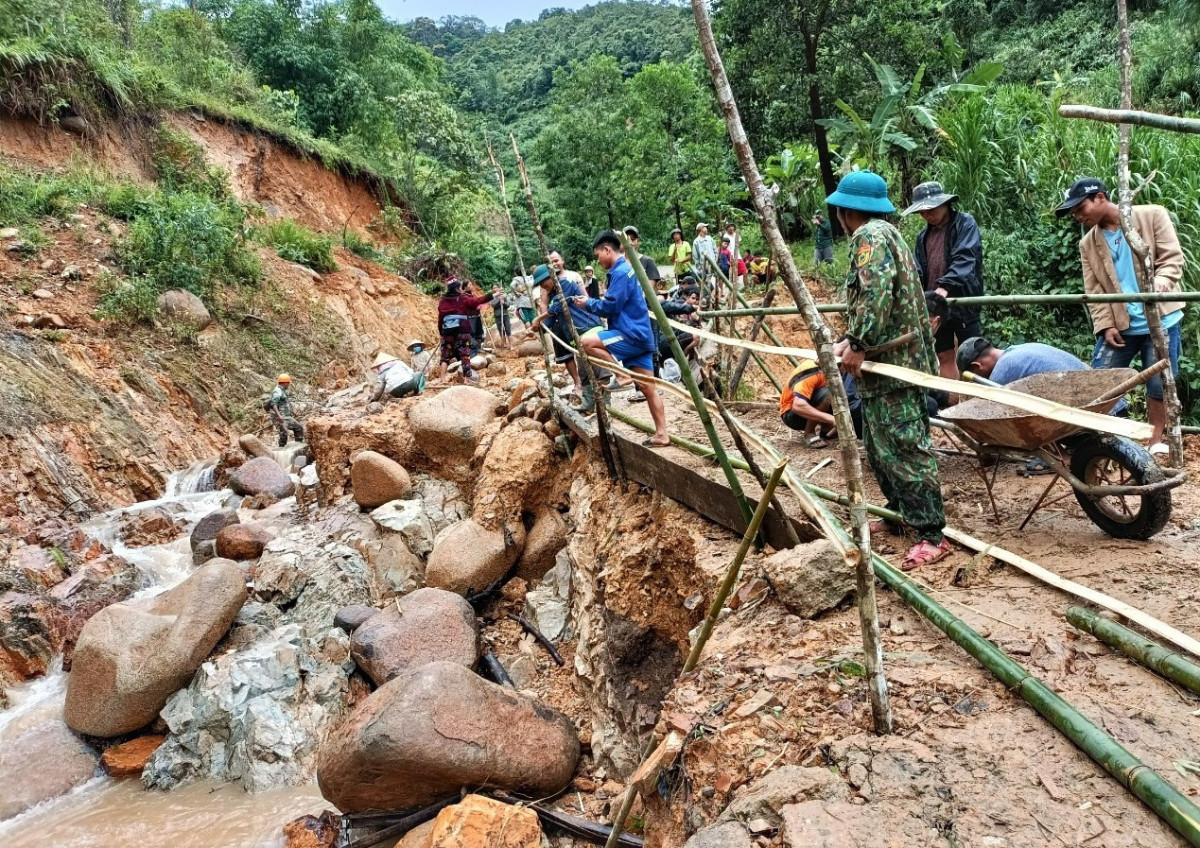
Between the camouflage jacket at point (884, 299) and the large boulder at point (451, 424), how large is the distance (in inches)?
199

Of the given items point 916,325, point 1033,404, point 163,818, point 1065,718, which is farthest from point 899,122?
point 163,818

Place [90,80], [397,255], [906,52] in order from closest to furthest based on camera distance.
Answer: [90,80]
[906,52]
[397,255]

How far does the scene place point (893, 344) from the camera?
3.10m

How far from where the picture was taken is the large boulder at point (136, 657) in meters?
5.70

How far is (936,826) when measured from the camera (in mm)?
1775

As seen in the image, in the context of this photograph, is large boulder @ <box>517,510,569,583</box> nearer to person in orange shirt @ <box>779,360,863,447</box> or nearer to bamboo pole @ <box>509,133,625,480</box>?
bamboo pole @ <box>509,133,625,480</box>

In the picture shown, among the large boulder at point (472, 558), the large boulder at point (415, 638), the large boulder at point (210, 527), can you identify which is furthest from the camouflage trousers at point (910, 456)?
the large boulder at point (210, 527)

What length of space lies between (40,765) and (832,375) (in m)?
6.38

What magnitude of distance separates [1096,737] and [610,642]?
3.24 meters

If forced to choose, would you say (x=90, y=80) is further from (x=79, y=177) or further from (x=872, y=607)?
(x=872, y=607)

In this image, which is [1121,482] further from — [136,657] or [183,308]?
[183,308]

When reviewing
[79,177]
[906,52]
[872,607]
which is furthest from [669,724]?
[906,52]

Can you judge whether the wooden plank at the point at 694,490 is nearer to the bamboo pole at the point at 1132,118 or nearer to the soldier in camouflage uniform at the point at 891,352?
the soldier in camouflage uniform at the point at 891,352

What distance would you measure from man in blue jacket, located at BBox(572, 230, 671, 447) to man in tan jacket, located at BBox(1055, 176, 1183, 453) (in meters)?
2.51
